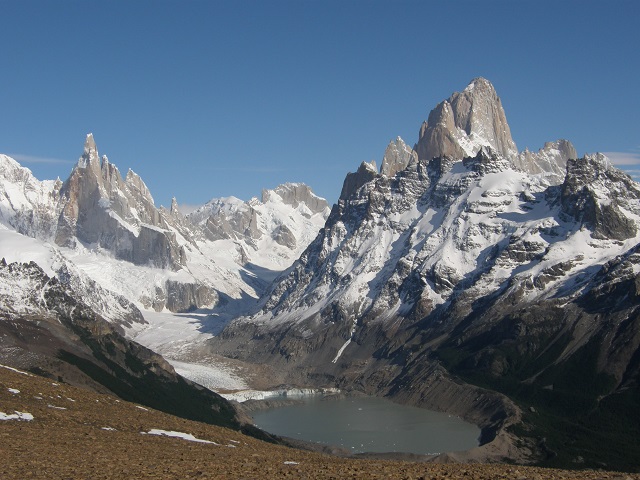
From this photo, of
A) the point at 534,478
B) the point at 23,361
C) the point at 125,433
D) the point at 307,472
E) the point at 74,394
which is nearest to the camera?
the point at 534,478

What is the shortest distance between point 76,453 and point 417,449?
493ft

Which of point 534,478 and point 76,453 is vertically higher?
point 534,478

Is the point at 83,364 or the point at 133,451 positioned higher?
the point at 83,364

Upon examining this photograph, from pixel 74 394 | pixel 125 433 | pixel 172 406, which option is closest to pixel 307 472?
pixel 125 433

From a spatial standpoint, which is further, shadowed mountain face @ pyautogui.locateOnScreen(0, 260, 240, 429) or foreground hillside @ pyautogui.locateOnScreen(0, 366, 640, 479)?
shadowed mountain face @ pyautogui.locateOnScreen(0, 260, 240, 429)

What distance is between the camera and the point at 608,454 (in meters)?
178

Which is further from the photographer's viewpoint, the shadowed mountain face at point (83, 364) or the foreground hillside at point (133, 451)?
the shadowed mountain face at point (83, 364)

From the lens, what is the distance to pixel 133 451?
54.2 meters

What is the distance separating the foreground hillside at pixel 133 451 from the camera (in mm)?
45719

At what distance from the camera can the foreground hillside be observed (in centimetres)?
4572

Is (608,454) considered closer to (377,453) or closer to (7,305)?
(377,453)

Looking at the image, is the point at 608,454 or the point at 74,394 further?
the point at 608,454

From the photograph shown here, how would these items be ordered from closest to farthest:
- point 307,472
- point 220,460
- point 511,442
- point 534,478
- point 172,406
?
point 534,478 < point 307,472 < point 220,460 < point 172,406 < point 511,442

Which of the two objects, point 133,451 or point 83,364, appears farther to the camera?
point 83,364
